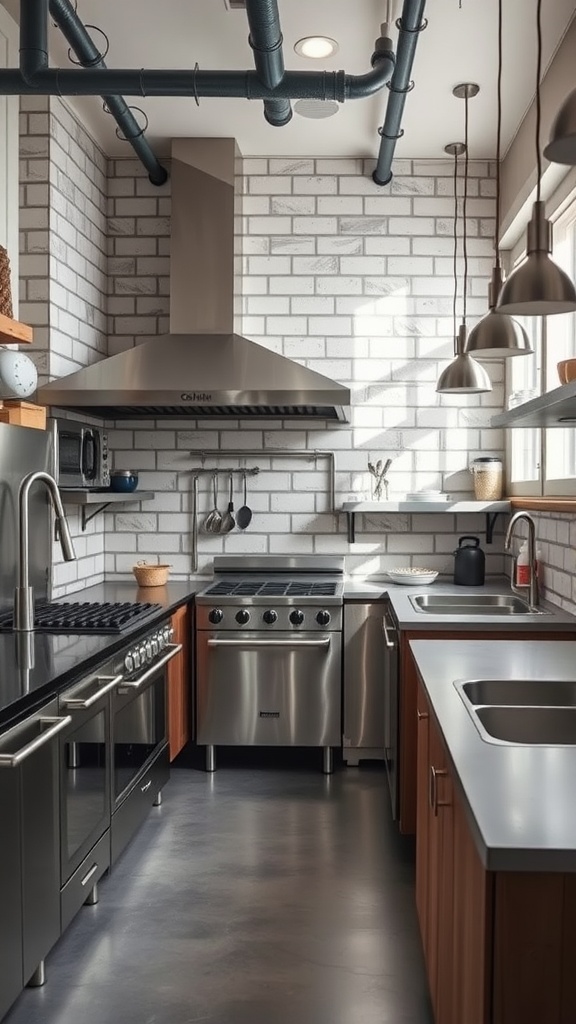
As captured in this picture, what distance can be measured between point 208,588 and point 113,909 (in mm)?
1751

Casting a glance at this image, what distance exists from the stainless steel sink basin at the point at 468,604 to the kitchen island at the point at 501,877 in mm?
2035

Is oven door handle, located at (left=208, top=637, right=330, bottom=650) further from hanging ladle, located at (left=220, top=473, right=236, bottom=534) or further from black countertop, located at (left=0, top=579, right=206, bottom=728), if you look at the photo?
hanging ladle, located at (left=220, top=473, right=236, bottom=534)

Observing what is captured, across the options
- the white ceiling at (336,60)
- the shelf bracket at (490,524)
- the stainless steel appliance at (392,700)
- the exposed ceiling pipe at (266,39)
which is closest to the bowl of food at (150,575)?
the stainless steel appliance at (392,700)

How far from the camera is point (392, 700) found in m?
3.54

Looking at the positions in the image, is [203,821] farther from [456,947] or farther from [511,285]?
[511,285]

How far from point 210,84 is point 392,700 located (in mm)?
2475

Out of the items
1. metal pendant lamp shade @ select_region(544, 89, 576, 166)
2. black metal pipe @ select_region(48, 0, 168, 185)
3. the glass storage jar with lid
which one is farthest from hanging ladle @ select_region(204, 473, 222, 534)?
metal pendant lamp shade @ select_region(544, 89, 576, 166)

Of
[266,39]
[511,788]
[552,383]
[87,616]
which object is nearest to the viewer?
[511,788]

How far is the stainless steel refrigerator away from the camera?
10.2 feet

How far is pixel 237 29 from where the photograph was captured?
3.32 meters

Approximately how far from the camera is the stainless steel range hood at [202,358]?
12.7 feet

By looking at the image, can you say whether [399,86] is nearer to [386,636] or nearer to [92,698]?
[386,636]

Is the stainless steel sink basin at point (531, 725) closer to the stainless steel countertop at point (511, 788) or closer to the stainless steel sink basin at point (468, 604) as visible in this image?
the stainless steel countertop at point (511, 788)

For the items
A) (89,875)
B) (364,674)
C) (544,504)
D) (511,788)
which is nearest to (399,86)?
(544,504)
